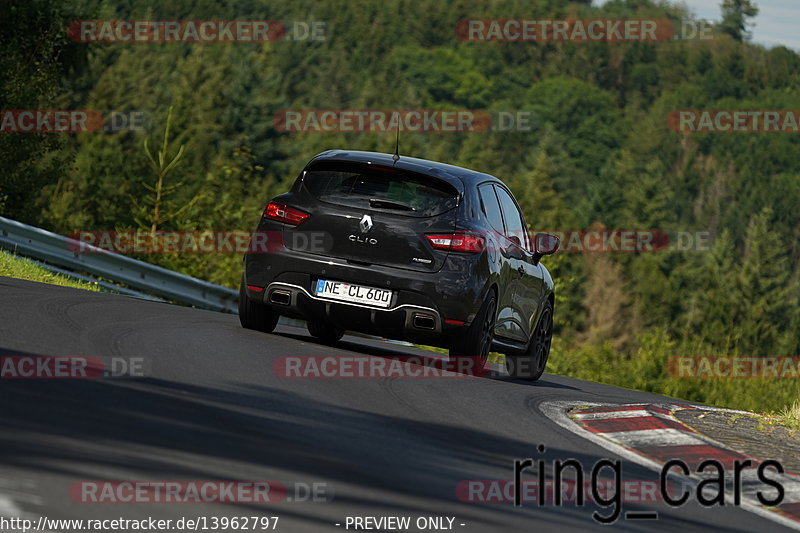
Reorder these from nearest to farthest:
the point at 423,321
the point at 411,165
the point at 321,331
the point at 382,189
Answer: the point at 423,321, the point at 382,189, the point at 411,165, the point at 321,331

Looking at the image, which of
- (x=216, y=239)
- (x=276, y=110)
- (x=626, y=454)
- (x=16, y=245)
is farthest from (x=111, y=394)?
(x=276, y=110)

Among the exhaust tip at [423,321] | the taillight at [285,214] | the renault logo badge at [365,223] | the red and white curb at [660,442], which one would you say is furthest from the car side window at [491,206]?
the red and white curb at [660,442]

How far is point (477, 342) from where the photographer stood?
11500mm

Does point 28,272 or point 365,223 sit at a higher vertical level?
point 365,223

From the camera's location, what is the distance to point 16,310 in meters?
11.1

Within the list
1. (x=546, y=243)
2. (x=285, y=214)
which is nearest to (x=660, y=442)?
(x=546, y=243)

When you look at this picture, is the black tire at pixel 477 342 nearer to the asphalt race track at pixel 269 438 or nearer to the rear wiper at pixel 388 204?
the asphalt race track at pixel 269 438

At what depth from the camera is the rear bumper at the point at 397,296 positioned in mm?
11258

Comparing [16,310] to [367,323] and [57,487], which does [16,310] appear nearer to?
[367,323]

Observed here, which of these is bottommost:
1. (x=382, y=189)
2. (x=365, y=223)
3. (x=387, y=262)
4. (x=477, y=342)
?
(x=477, y=342)

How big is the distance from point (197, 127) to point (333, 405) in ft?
297

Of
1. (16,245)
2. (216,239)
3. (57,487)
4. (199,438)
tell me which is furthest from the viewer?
(216,239)

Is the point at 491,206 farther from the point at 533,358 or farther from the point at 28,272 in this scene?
the point at 28,272

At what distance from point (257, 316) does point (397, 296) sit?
1.76 metres
